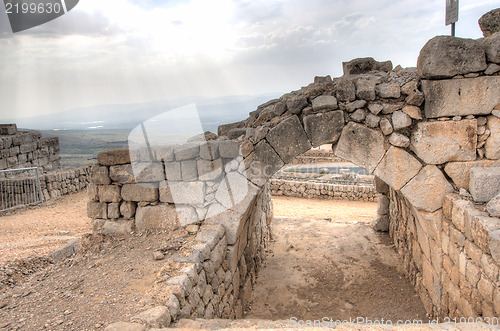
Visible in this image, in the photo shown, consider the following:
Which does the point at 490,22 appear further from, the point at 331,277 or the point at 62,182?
the point at 62,182

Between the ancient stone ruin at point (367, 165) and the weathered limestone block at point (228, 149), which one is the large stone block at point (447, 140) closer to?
the ancient stone ruin at point (367, 165)

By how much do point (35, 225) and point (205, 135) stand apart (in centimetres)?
593

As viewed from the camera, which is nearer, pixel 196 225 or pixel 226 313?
pixel 226 313

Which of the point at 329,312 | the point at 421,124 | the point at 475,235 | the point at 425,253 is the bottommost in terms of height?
the point at 329,312

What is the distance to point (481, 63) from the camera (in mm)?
3777

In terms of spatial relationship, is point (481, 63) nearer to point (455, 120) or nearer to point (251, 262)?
point (455, 120)

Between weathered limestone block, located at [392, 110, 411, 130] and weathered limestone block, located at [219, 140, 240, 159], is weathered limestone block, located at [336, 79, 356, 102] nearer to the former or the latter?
weathered limestone block, located at [392, 110, 411, 130]

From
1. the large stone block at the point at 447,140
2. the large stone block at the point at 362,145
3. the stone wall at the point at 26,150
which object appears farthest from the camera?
the stone wall at the point at 26,150

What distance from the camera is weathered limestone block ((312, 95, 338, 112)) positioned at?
4250mm

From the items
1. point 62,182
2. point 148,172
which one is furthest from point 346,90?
point 62,182

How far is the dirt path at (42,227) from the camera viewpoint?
5.70m

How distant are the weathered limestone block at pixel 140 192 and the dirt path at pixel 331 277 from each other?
233 centimetres

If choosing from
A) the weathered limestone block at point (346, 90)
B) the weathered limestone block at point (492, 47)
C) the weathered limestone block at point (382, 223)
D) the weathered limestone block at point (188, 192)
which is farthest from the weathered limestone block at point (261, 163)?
the weathered limestone block at point (382, 223)

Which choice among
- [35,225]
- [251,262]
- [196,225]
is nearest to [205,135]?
[196,225]
